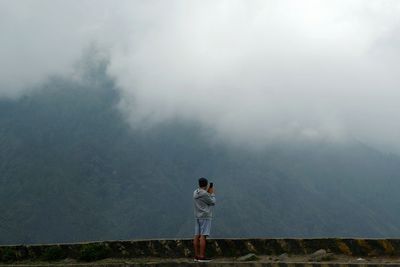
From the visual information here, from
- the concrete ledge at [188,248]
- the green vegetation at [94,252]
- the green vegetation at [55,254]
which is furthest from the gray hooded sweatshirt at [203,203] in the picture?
the green vegetation at [55,254]

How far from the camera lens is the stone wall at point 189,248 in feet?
54.2

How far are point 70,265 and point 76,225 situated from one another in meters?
188

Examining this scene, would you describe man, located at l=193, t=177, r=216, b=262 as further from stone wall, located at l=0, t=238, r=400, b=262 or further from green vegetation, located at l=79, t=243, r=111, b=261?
green vegetation, located at l=79, t=243, r=111, b=261

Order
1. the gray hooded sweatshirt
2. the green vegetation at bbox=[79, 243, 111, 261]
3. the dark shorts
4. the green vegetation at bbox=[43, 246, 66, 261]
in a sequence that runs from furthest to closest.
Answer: the green vegetation at bbox=[43, 246, 66, 261] < the green vegetation at bbox=[79, 243, 111, 261] < the dark shorts < the gray hooded sweatshirt

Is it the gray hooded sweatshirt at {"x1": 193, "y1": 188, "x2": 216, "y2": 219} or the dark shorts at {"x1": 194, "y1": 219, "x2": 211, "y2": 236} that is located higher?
the gray hooded sweatshirt at {"x1": 193, "y1": 188, "x2": 216, "y2": 219}

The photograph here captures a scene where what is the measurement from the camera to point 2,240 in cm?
16262

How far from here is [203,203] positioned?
1559cm

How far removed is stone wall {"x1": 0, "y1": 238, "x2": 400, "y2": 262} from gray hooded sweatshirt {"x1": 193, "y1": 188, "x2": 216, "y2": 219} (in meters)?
2.49

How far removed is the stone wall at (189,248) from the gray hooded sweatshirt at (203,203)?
98.1 inches

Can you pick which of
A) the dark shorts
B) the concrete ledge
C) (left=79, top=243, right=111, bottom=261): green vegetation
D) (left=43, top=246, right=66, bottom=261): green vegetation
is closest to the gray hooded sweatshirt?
the dark shorts

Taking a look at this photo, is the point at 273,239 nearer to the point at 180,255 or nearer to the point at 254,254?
the point at 254,254

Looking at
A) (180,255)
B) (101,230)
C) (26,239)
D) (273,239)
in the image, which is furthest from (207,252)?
(101,230)

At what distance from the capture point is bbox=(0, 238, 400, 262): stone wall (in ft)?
54.2

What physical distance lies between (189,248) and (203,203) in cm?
307
